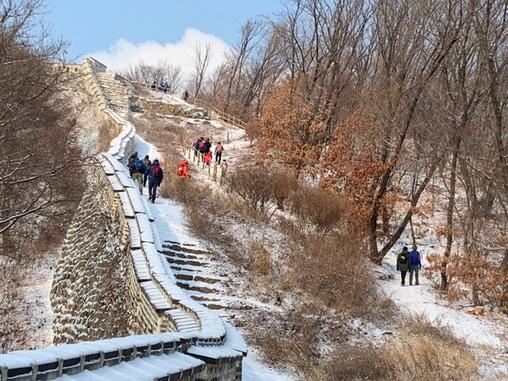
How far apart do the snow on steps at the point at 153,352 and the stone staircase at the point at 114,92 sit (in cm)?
3451

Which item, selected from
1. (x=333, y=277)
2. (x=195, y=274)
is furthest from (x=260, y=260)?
(x=195, y=274)

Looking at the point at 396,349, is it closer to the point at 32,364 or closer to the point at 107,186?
the point at 32,364

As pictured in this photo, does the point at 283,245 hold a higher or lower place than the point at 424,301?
higher

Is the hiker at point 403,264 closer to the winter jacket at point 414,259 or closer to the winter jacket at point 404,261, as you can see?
the winter jacket at point 404,261

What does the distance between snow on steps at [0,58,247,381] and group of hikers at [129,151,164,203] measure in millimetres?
7185

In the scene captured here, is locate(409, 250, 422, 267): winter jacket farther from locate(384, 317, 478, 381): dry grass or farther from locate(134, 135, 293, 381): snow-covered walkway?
locate(134, 135, 293, 381): snow-covered walkway

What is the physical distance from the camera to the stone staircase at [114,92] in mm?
45344

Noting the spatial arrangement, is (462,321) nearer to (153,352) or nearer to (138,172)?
(153,352)

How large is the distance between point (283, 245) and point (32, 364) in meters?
13.3

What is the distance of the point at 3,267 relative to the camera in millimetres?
19984

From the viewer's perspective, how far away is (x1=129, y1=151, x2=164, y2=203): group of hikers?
1945 centimetres

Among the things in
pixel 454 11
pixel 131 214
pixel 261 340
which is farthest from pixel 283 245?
pixel 454 11

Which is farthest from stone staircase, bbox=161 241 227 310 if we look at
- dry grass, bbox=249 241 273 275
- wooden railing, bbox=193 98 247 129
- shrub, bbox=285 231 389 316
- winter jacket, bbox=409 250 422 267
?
wooden railing, bbox=193 98 247 129

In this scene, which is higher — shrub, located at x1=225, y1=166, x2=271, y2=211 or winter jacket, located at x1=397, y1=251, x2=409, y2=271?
shrub, located at x1=225, y1=166, x2=271, y2=211
